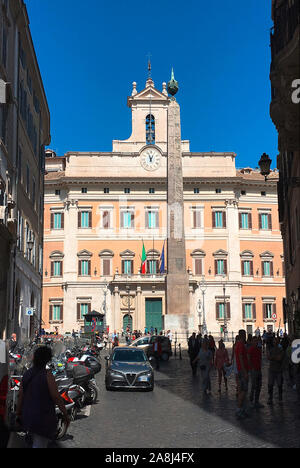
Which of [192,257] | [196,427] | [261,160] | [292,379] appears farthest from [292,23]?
[192,257]

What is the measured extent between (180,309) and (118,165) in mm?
26141

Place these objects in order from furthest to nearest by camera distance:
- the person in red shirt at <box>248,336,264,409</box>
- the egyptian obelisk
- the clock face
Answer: the clock face
the egyptian obelisk
the person in red shirt at <box>248,336,264,409</box>

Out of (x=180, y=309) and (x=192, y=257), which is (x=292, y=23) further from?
(x=192, y=257)

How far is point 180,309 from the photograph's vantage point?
101 ft

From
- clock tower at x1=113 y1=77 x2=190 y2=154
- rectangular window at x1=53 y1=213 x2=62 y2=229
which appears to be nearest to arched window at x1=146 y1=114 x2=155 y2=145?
clock tower at x1=113 y1=77 x2=190 y2=154

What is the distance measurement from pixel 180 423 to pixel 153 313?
4239 centimetres

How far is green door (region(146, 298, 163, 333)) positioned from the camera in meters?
51.2

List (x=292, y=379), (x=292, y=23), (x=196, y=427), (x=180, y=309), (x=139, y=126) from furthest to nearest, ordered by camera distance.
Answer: (x=139, y=126)
(x=180, y=309)
(x=292, y=379)
(x=292, y=23)
(x=196, y=427)

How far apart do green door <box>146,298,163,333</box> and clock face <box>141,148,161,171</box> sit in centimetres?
1230

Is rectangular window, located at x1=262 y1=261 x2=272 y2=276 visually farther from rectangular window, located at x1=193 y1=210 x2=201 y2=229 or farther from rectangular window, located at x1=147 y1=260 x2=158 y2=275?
rectangular window, located at x1=147 y1=260 x2=158 y2=275

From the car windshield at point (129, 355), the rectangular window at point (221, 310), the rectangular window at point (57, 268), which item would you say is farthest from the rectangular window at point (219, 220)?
the car windshield at point (129, 355)

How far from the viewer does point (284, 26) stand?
12.0 meters

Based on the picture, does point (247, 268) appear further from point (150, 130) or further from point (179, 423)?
point (179, 423)

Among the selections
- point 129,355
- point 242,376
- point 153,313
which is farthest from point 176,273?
point 153,313
